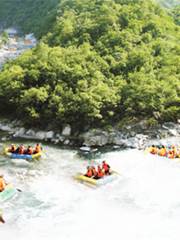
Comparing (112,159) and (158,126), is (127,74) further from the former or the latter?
(112,159)

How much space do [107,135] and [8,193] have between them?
44.7 ft

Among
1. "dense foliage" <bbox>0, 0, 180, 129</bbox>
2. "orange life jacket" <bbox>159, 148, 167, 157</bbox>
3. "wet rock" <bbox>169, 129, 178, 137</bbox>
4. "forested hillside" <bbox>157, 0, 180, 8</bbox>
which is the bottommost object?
"orange life jacket" <bbox>159, 148, 167, 157</bbox>

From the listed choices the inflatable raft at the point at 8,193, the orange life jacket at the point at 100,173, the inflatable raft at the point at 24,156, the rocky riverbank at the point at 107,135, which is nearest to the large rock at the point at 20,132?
the rocky riverbank at the point at 107,135

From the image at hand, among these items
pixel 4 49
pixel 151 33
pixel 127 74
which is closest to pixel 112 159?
pixel 127 74

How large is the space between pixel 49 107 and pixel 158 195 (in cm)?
1632

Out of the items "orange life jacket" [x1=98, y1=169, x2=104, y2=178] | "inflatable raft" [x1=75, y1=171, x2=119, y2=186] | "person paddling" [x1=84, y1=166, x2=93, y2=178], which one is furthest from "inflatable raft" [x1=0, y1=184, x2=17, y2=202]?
"orange life jacket" [x1=98, y1=169, x2=104, y2=178]

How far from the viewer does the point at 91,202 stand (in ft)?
71.8

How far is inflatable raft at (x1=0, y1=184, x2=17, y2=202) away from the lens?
2184cm

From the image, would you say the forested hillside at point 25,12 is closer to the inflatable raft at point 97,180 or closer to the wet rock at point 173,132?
the wet rock at point 173,132

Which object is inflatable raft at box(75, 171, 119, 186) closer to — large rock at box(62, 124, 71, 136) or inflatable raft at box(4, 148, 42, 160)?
inflatable raft at box(4, 148, 42, 160)

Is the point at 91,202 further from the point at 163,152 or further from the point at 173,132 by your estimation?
the point at 173,132

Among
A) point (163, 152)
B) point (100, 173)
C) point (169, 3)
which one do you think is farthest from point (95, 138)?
point (169, 3)

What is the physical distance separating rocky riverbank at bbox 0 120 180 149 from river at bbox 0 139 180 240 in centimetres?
392

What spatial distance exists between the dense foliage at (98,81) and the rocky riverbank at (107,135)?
110 centimetres
